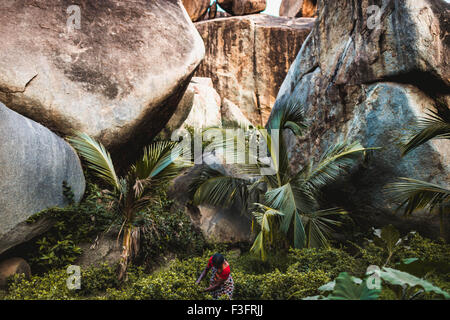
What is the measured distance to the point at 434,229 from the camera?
585 centimetres

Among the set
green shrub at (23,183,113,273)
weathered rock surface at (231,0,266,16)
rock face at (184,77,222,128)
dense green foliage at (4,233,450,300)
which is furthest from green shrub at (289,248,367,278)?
weathered rock surface at (231,0,266,16)

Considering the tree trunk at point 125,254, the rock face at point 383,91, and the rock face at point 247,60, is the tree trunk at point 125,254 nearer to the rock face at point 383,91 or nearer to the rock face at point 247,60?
the rock face at point 383,91

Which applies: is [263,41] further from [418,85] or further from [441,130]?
[441,130]

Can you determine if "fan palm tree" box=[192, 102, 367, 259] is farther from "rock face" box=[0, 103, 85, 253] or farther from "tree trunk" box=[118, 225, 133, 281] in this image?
"rock face" box=[0, 103, 85, 253]

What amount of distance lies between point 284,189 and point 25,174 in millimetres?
4135

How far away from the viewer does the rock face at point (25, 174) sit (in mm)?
4805

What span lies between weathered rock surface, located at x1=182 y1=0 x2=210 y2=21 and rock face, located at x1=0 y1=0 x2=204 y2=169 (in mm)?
9192

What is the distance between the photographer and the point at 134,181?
4.89 meters

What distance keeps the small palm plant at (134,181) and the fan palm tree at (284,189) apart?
5.18 feet

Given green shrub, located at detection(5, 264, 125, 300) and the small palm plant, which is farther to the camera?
the small palm plant

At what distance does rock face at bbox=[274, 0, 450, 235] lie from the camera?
5.89 metres

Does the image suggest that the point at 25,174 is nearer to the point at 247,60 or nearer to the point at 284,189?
the point at 284,189

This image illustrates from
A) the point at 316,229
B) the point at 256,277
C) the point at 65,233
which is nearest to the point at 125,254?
the point at 65,233
